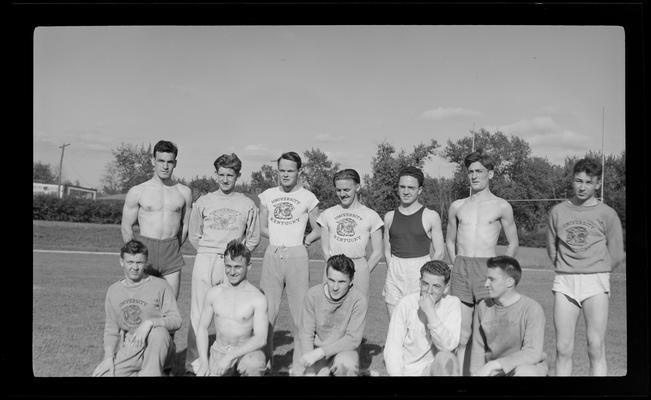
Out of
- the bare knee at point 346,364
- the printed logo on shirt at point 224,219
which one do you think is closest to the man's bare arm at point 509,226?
the bare knee at point 346,364

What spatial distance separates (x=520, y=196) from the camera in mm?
5961

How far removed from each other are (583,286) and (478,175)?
46.9 inches

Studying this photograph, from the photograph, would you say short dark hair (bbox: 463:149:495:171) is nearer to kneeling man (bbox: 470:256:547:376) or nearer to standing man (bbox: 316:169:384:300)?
kneeling man (bbox: 470:256:547:376)

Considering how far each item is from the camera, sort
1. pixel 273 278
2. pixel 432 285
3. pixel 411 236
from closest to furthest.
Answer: pixel 432 285, pixel 411 236, pixel 273 278

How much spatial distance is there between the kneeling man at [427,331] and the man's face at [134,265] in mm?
1996

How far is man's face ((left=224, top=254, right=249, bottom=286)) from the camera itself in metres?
4.34

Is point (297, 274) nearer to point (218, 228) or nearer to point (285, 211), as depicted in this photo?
point (285, 211)

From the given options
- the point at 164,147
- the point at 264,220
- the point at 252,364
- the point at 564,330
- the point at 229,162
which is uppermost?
the point at 164,147

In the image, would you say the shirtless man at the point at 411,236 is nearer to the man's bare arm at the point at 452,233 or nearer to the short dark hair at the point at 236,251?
the man's bare arm at the point at 452,233

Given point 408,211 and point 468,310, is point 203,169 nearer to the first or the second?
point 408,211

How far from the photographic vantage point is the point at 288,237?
4.96m

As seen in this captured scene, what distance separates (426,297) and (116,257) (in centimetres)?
1366

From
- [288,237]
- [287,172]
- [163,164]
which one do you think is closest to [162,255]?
[163,164]
